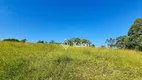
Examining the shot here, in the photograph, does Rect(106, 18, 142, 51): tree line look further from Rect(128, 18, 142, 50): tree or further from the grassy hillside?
the grassy hillside

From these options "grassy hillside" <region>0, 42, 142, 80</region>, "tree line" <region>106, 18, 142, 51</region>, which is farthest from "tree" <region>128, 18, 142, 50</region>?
"grassy hillside" <region>0, 42, 142, 80</region>

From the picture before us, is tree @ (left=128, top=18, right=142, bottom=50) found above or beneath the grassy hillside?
above

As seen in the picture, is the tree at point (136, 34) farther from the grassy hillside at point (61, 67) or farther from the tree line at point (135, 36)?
the grassy hillside at point (61, 67)

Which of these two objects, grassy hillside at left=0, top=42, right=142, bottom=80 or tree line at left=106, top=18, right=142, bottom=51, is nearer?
grassy hillside at left=0, top=42, right=142, bottom=80

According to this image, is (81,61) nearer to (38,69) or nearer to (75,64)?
(75,64)

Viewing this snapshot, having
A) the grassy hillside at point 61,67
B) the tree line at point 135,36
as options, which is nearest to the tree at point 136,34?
the tree line at point 135,36

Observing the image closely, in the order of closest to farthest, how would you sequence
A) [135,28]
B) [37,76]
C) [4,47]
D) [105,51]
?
[37,76] < [4,47] < [105,51] < [135,28]

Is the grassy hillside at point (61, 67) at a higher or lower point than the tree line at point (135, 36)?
lower

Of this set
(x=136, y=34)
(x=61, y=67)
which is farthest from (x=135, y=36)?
(x=61, y=67)

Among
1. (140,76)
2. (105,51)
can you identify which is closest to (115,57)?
(105,51)

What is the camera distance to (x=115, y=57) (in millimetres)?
16047

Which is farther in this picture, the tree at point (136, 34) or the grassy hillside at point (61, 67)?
the tree at point (136, 34)

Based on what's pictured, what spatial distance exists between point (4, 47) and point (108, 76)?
27.0 ft

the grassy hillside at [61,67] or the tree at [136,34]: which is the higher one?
the tree at [136,34]
